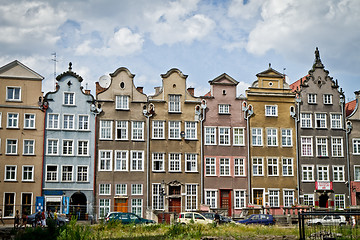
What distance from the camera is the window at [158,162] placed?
50.2 meters

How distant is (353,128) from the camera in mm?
54531

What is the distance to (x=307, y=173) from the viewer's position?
5303 centimetres

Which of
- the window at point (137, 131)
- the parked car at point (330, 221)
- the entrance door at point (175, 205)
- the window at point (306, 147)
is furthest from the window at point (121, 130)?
the parked car at point (330, 221)

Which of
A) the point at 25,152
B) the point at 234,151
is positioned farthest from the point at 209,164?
the point at 25,152

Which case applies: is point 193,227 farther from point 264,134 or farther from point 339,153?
point 339,153

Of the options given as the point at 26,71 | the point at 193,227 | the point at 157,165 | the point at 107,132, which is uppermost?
the point at 26,71

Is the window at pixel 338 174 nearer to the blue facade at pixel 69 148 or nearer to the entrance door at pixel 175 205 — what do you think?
the entrance door at pixel 175 205

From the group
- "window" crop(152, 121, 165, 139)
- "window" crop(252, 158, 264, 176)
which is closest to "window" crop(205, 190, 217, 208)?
"window" crop(252, 158, 264, 176)

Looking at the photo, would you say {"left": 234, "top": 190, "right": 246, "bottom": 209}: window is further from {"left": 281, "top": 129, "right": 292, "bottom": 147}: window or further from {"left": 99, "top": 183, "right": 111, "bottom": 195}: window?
{"left": 99, "top": 183, "right": 111, "bottom": 195}: window

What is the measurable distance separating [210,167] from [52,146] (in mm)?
15502

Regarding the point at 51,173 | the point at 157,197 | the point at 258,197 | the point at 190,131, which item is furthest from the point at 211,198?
the point at 51,173

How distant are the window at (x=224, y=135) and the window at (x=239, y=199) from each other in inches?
199

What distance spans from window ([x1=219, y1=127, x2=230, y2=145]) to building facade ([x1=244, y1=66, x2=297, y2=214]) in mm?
2298

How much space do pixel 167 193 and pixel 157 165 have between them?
2905mm
